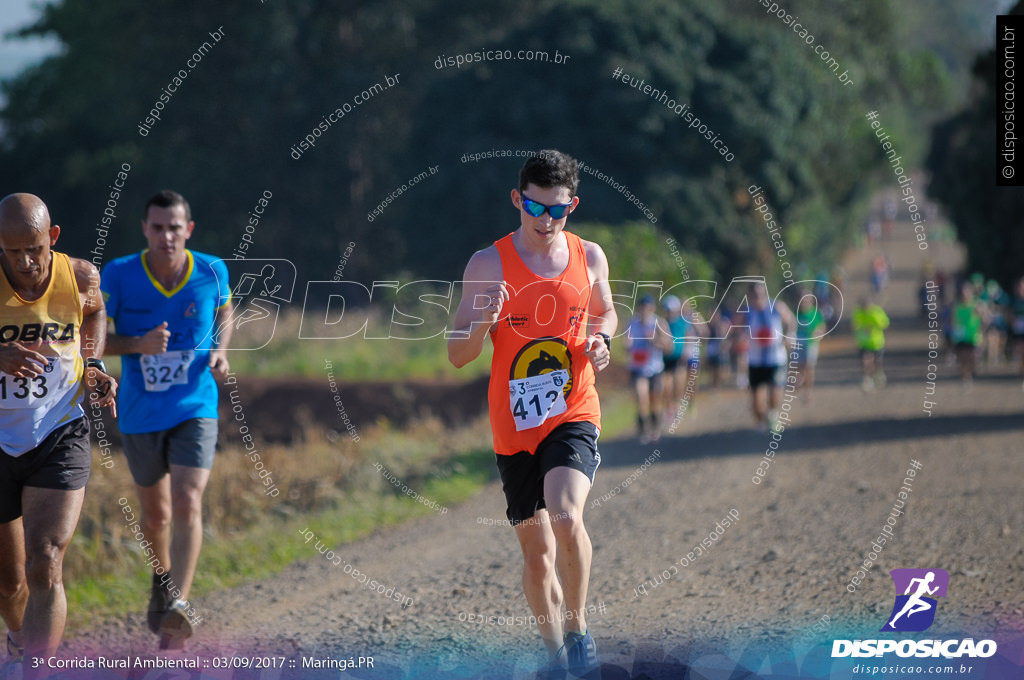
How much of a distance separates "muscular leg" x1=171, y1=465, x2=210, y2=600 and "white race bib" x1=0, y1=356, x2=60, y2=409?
976 mm

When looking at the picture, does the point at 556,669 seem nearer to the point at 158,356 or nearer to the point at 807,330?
the point at 158,356

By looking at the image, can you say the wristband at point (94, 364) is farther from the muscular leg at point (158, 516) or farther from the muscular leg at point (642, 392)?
the muscular leg at point (642, 392)

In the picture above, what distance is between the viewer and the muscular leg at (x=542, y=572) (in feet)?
14.3

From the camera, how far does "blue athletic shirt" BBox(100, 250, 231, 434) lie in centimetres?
531

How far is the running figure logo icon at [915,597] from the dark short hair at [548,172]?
2.72 metres

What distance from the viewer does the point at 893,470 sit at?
33.0 feet

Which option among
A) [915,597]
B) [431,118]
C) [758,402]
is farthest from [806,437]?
[431,118]

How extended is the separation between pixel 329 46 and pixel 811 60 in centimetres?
1456

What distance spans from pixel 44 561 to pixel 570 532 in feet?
7.06

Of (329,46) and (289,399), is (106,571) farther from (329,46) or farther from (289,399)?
(329,46)

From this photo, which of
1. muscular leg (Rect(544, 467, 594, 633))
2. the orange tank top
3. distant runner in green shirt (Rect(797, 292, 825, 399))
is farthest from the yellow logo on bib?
distant runner in green shirt (Rect(797, 292, 825, 399))

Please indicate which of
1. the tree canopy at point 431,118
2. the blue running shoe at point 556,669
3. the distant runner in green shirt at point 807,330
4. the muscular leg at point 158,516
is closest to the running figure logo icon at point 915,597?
the blue running shoe at point 556,669

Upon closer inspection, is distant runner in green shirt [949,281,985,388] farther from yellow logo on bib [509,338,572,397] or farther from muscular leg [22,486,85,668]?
muscular leg [22,486,85,668]

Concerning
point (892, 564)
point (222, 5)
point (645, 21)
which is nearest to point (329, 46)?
point (222, 5)
